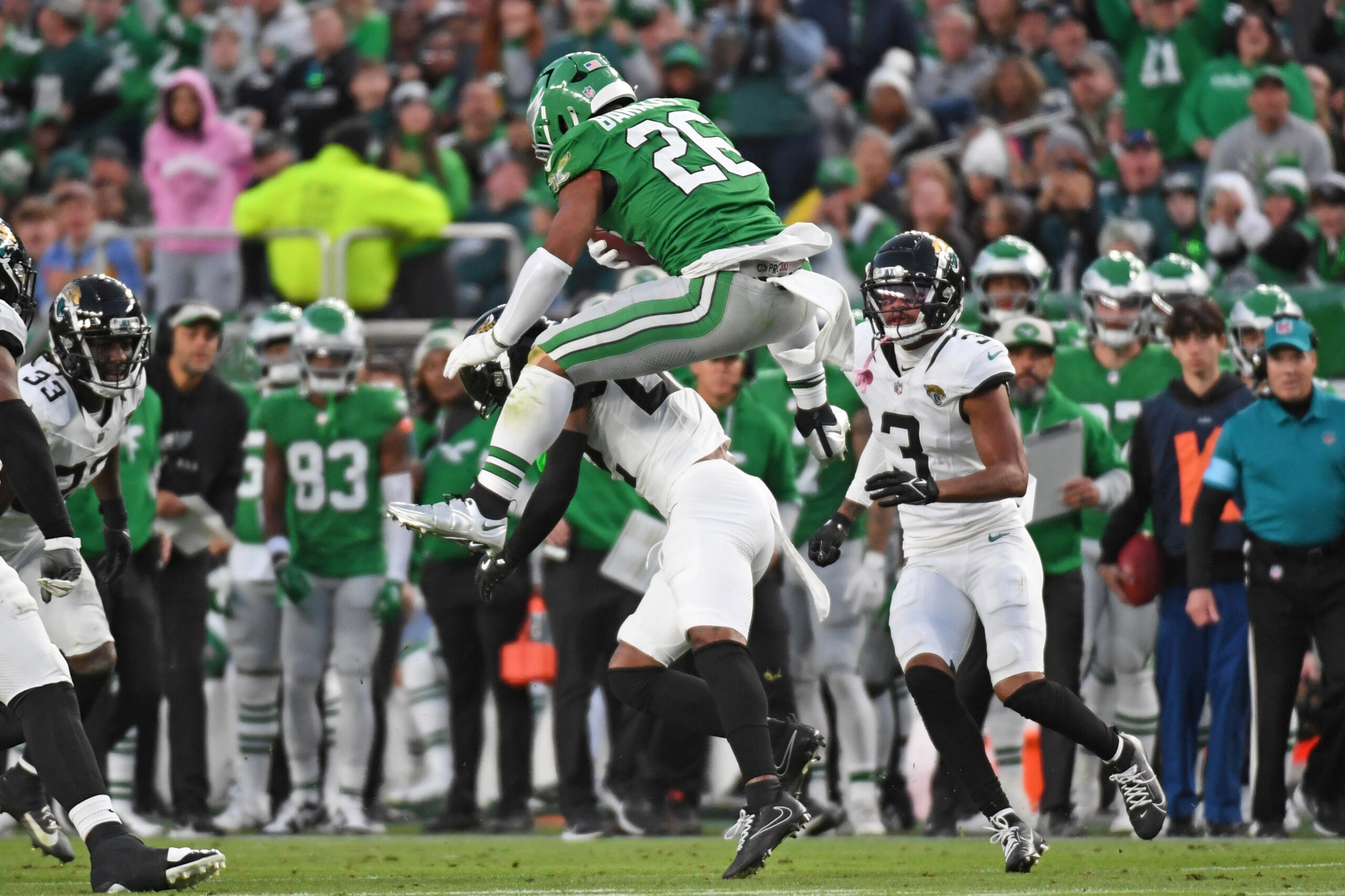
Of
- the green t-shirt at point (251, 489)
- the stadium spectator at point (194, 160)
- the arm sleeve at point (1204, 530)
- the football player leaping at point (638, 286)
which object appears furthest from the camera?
the stadium spectator at point (194, 160)

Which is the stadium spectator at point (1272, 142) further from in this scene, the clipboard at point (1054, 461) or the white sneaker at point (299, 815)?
the white sneaker at point (299, 815)

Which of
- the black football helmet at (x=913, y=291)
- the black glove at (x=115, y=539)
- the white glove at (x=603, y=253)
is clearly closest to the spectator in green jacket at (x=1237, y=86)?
the black football helmet at (x=913, y=291)

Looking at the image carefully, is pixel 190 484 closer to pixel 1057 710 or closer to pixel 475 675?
pixel 475 675

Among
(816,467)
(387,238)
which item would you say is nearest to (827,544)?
(816,467)

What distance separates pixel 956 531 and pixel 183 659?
13.4 feet

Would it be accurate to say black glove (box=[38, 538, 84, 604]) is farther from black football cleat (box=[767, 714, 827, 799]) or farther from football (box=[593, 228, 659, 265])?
black football cleat (box=[767, 714, 827, 799])

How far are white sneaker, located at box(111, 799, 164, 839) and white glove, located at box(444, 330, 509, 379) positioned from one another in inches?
146

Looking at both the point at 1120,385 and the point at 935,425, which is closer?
the point at 935,425

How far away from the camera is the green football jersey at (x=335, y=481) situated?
962 cm

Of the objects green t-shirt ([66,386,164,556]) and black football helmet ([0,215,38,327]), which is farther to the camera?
green t-shirt ([66,386,164,556])

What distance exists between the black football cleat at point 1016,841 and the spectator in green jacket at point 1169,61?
24.2 ft

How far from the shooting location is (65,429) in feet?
23.4

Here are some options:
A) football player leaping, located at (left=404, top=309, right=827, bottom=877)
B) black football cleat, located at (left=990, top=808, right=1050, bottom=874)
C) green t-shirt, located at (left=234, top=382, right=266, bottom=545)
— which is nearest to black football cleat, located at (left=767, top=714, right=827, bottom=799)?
football player leaping, located at (left=404, top=309, right=827, bottom=877)

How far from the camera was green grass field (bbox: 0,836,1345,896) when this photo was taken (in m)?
6.14
